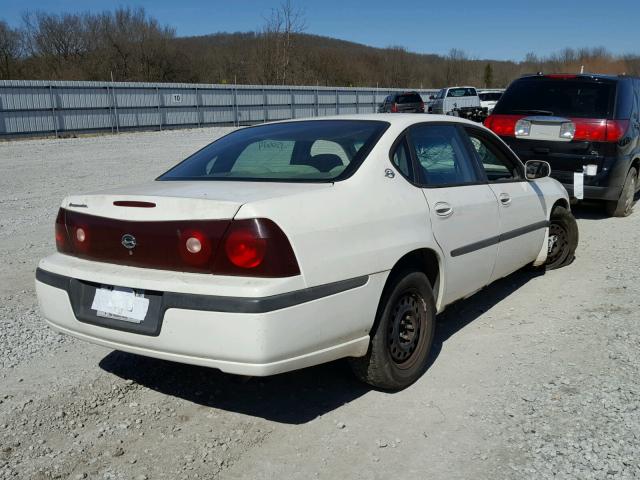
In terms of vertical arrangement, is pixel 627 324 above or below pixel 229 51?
below

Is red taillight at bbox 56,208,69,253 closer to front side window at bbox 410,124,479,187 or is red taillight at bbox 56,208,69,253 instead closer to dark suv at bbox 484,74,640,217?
front side window at bbox 410,124,479,187

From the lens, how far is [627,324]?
4.45m

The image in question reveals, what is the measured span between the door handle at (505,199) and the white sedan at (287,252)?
25 centimetres

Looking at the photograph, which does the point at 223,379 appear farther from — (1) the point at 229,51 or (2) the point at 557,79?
(1) the point at 229,51

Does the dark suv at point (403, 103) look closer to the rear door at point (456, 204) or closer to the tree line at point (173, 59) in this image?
the tree line at point (173, 59)

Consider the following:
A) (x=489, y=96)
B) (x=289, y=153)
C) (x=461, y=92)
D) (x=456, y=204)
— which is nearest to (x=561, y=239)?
(x=456, y=204)

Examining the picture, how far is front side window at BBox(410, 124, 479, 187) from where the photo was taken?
3.81 meters

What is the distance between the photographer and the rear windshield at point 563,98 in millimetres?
7652

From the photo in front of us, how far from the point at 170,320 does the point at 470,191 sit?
223 cm

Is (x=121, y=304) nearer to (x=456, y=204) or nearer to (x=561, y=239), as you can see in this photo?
(x=456, y=204)

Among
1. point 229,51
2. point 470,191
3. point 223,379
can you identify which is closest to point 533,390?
point 470,191

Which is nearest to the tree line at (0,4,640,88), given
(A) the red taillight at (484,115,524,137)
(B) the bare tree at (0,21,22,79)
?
(B) the bare tree at (0,21,22,79)

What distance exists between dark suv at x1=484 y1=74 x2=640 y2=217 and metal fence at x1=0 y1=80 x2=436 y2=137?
2102 centimetres

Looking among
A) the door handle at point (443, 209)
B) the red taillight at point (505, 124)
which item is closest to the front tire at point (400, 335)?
the door handle at point (443, 209)
